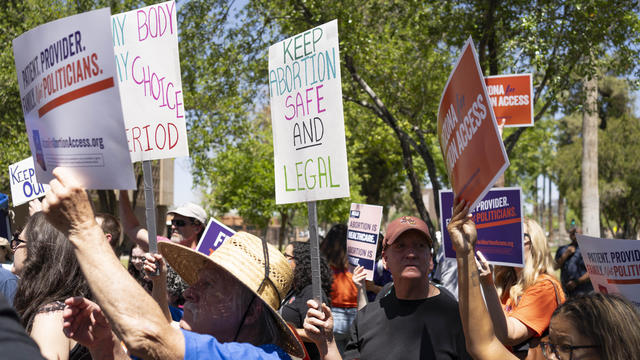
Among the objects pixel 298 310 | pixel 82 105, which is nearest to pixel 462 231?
pixel 82 105

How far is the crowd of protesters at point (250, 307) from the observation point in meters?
1.87

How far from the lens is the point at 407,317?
3.25 metres

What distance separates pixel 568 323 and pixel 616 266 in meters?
1.33

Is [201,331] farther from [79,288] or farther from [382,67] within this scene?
[382,67]

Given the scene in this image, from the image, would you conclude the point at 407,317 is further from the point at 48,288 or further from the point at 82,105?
the point at 82,105

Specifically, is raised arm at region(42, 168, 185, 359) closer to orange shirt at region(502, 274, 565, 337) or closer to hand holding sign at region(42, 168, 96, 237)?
hand holding sign at region(42, 168, 96, 237)

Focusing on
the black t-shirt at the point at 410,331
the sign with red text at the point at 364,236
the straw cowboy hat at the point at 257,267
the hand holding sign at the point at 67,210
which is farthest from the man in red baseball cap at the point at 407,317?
the sign with red text at the point at 364,236

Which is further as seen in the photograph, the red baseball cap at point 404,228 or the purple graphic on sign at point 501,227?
the purple graphic on sign at point 501,227

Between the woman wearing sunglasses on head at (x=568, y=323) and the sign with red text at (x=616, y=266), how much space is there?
1.10m

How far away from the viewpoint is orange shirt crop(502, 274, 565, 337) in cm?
351

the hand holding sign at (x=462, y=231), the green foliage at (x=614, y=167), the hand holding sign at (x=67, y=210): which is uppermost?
the hand holding sign at (x=67, y=210)

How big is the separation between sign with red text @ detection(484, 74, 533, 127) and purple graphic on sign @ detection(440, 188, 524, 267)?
7.88ft

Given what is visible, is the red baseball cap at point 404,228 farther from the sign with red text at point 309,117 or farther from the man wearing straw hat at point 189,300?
the man wearing straw hat at point 189,300

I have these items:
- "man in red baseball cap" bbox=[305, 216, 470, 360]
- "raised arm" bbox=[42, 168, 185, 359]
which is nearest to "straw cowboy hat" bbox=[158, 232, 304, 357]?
"man in red baseball cap" bbox=[305, 216, 470, 360]
